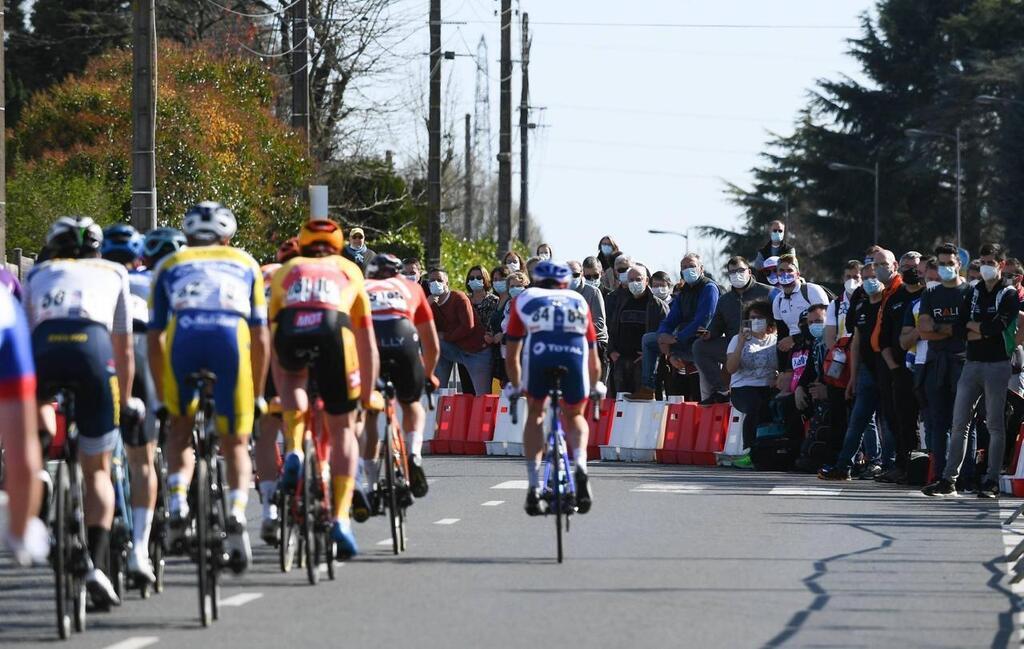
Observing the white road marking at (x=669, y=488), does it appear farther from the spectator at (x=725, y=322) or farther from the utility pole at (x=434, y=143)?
the utility pole at (x=434, y=143)

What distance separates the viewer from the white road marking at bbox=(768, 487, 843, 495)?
65.8 feet

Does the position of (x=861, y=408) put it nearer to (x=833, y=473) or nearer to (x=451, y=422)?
(x=833, y=473)

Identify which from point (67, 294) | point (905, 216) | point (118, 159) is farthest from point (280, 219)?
point (905, 216)

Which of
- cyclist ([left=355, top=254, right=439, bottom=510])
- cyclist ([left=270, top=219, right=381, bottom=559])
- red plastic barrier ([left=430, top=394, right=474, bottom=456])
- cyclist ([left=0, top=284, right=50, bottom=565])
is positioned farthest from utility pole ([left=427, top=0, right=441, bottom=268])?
cyclist ([left=0, top=284, right=50, bottom=565])

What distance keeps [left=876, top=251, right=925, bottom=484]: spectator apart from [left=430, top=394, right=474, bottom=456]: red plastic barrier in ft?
21.5

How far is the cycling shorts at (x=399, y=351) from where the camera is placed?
50.9 feet

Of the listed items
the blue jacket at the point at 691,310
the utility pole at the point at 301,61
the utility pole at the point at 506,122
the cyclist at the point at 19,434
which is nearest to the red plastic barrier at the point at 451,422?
the blue jacket at the point at 691,310

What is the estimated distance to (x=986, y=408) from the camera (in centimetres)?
1939

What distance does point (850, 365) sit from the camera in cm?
2197

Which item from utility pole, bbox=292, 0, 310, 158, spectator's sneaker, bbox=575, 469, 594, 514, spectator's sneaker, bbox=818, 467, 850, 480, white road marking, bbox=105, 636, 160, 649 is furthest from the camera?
utility pole, bbox=292, 0, 310, 158

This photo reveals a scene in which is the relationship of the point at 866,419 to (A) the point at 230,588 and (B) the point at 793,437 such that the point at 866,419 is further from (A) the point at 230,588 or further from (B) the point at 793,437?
(A) the point at 230,588

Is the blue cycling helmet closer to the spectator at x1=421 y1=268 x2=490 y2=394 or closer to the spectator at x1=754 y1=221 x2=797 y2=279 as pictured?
the spectator at x1=421 y1=268 x2=490 y2=394

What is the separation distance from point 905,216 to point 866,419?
66383mm

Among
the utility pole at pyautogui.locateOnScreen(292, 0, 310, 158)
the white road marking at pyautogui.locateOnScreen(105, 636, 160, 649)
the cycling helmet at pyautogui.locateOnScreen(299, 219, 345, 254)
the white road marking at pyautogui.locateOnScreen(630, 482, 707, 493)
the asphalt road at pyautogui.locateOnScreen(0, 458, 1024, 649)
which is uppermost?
the utility pole at pyautogui.locateOnScreen(292, 0, 310, 158)
